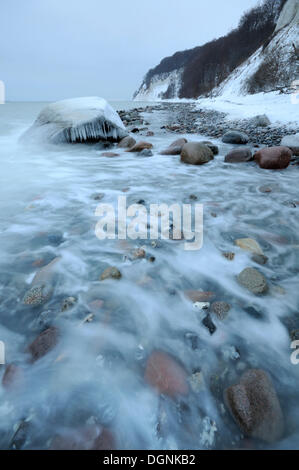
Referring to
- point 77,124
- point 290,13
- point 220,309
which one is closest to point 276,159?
point 220,309

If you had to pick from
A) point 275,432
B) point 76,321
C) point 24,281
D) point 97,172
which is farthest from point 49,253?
point 97,172

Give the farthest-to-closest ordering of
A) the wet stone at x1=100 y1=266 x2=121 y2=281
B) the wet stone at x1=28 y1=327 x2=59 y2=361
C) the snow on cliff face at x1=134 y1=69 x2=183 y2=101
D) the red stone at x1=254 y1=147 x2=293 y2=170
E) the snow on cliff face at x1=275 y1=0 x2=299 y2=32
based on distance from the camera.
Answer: the snow on cliff face at x1=134 y1=69 x2=183 y2=101 → the snow on cliff face at x1=275 y1=0 x2=299 y2=32 → the red stone at x1=254 y1=147 x2=293 y2=170 → the wet stone at x1=100 y1=266 x2=121 y2=281 → the wet stone at x1=28 y1=327 x2=59 y2=361

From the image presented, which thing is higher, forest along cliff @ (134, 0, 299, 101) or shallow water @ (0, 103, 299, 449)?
forest along cliff @ (134, 0, 299, 101)

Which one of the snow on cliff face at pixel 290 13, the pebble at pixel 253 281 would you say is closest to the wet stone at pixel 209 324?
the pebble at pixel 253 281

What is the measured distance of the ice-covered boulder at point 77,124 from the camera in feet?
22.6

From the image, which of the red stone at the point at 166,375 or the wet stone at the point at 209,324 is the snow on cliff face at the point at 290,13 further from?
the red stone at the point at 166,375

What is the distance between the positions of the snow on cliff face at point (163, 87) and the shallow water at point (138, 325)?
6867cm

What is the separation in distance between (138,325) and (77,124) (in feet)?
22.5

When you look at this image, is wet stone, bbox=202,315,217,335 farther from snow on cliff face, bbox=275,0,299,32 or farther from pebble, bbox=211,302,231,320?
snow on cliff face, bbox=275,0,299,32

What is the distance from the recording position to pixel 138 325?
1.48 meters

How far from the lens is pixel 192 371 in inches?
47.5

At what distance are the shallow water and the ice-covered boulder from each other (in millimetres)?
4514

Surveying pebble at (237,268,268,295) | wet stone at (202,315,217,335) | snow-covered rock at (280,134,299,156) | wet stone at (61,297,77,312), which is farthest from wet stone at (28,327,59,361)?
snow-covered rock at (280,134,299,156)

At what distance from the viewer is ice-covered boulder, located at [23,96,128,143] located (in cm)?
689
